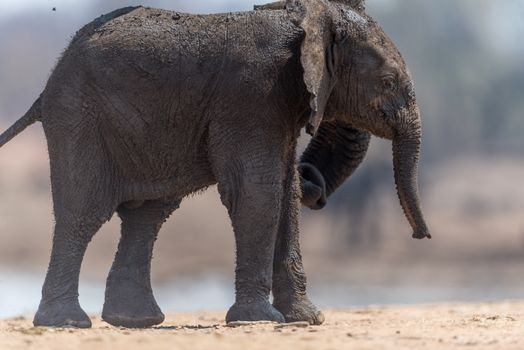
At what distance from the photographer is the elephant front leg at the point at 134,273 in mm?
12562

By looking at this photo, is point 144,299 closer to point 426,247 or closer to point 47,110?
point 47,110

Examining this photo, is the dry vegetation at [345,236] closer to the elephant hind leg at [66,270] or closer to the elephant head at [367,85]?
the elephant head at [367,85]

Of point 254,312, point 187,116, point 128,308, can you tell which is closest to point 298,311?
point 254,312

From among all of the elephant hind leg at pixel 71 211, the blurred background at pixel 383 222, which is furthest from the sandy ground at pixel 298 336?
the blurred background at pixel 383 222

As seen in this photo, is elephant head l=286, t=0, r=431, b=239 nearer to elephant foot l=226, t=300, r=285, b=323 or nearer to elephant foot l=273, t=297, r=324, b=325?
elephant foot l=273, t=297, r=324, b=325

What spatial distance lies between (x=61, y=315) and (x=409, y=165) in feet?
8.56

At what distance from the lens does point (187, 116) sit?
38.8ft

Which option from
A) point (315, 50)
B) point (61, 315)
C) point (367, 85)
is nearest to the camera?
point (61, 315)

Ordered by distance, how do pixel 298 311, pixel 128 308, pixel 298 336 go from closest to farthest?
pixel 298 336 < pixel 298 311 < pixel 128 308

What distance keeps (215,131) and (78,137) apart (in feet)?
A: 2.98

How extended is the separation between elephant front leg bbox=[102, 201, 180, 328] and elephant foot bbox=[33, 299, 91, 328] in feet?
2.67

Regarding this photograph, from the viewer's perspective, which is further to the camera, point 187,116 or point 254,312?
point 187,116

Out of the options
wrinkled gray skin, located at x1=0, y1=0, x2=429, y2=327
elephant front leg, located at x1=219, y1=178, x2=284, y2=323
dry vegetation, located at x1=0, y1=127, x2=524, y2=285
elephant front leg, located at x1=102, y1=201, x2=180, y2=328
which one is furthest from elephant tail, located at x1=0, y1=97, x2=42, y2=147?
dry vegetation, located at x1=0, y1=127, x2=524, y2=285

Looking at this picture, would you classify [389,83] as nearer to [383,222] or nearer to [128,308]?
→ [128,308]
